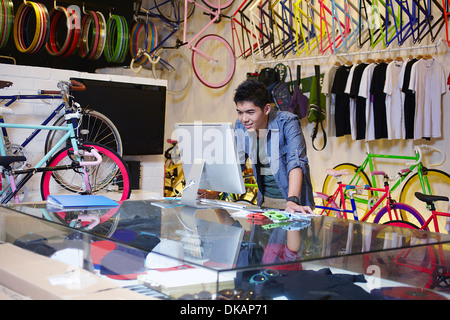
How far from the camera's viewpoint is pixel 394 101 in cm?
488

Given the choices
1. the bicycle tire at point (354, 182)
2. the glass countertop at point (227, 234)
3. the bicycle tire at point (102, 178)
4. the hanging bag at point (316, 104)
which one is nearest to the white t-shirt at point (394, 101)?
the bicycle tire at point (354, 182)

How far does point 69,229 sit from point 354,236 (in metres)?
0.94

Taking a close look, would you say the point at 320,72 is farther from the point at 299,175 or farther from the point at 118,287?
the point at 118,287

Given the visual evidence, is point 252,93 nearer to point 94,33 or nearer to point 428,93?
point 428,93

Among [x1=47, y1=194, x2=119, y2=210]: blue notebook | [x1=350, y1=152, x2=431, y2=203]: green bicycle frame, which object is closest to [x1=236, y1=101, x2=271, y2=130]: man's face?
[x1=47, y1=194, x2=119, y2=210]: blue notebook

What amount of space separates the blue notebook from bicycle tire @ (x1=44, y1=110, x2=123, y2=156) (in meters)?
1.70

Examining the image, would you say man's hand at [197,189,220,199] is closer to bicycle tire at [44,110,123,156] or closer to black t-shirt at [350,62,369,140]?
bicycle tire at [44,110,123,156]

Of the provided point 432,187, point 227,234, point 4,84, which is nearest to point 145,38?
point 4,84

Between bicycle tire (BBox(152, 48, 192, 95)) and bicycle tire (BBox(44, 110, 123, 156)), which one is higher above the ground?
bicycle tire (BBox(152, 48, 192, 95))

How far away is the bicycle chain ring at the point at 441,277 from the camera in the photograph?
1515mm

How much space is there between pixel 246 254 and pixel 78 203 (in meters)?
1.19

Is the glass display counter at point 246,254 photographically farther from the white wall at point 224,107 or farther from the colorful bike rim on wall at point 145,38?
the colorful bike rim on wall at point 145,38

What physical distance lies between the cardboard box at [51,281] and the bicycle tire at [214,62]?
5940mm

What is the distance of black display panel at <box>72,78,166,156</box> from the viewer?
172 inches
